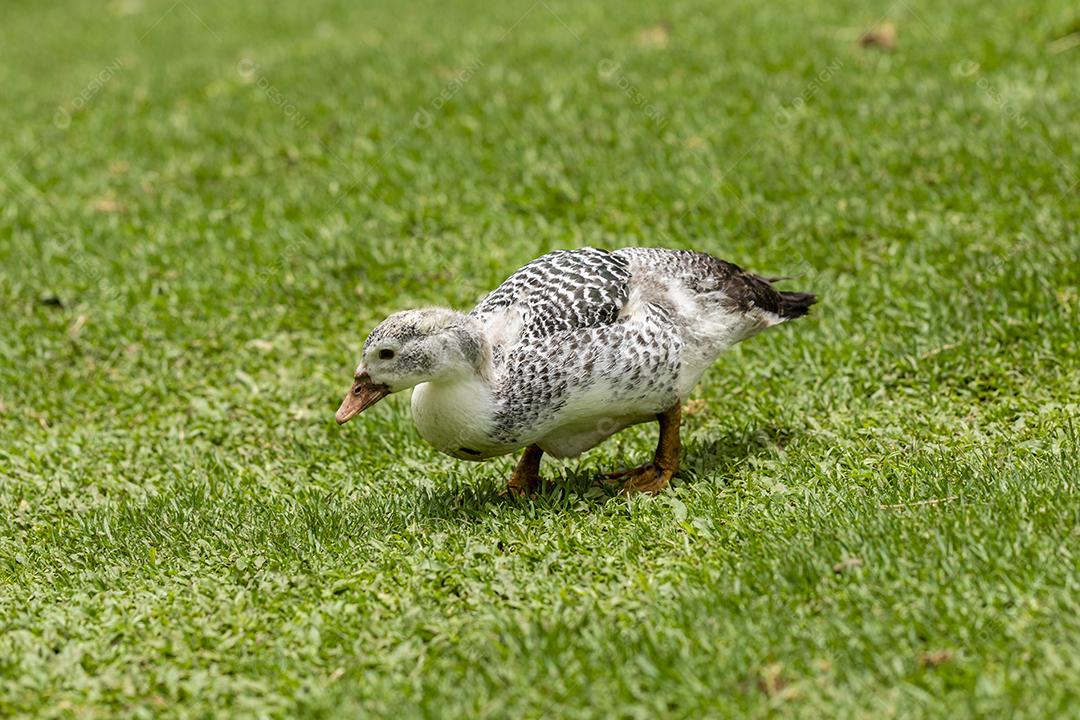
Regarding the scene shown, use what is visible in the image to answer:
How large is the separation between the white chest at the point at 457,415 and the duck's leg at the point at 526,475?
1.22 ft

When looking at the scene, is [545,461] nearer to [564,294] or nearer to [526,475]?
[526,475]

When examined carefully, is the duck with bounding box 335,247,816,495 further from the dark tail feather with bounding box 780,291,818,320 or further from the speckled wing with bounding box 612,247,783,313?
the dark tail feather with bounding box 780,291,818,320

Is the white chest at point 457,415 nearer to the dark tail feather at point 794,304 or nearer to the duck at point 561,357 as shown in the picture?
the duck at point 561,357

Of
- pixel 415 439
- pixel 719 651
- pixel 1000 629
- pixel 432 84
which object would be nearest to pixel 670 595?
pixel 719 651

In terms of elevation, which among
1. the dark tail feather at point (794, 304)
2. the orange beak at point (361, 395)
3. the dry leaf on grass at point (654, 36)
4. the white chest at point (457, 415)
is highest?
the dry leaf on grass at point (654, 36)

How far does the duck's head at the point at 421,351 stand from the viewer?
4906 mm

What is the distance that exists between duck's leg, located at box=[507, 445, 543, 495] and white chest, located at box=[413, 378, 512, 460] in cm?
37

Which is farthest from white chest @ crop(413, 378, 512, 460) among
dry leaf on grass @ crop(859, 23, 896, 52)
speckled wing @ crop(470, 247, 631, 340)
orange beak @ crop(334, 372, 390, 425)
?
dry leaf on grass @ crop(859, 23, 896, 52)

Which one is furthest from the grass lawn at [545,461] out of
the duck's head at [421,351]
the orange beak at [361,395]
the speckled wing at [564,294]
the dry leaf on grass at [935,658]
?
the speckled wing at [564,294]


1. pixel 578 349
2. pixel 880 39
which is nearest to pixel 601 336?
pixel 578 349

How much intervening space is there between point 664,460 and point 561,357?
0.77 meters

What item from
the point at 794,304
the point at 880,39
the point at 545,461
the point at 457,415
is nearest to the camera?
the point at 457,415

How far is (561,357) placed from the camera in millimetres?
5062

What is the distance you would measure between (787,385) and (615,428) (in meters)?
1.45
